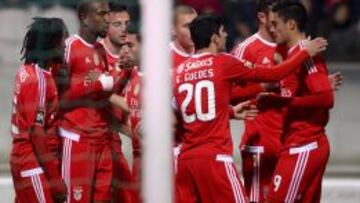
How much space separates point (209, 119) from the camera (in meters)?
5.50

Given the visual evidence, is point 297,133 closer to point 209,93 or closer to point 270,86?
point 270,86

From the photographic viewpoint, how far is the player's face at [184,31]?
229 inches

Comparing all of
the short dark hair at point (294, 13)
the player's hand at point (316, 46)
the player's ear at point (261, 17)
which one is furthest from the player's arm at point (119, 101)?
the player's hand at point (316, 46)

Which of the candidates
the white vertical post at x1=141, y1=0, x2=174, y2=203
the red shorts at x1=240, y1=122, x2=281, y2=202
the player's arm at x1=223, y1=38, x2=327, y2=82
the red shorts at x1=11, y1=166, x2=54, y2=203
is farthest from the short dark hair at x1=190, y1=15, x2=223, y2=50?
the white vertical post at x1=141, y1=0, x2=174, y2=203

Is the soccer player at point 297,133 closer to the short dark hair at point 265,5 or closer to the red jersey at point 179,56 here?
the short dark hair at point 265,5

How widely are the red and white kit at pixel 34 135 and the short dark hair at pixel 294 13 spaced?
0.93 m

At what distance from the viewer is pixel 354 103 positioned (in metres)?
6.70

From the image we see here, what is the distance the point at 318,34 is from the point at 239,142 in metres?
0.58

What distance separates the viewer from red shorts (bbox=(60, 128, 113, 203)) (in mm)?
6102

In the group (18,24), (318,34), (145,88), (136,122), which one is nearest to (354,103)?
(318,34)

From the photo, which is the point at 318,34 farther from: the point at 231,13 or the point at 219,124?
the point at 219,124

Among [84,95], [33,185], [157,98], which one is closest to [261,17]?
[84,95]

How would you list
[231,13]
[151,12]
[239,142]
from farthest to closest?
[239,142], [231,13], [151,12]

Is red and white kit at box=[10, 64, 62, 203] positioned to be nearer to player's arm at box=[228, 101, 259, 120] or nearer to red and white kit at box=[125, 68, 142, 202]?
red and white kit at box=[125, 68, 142, 202]
